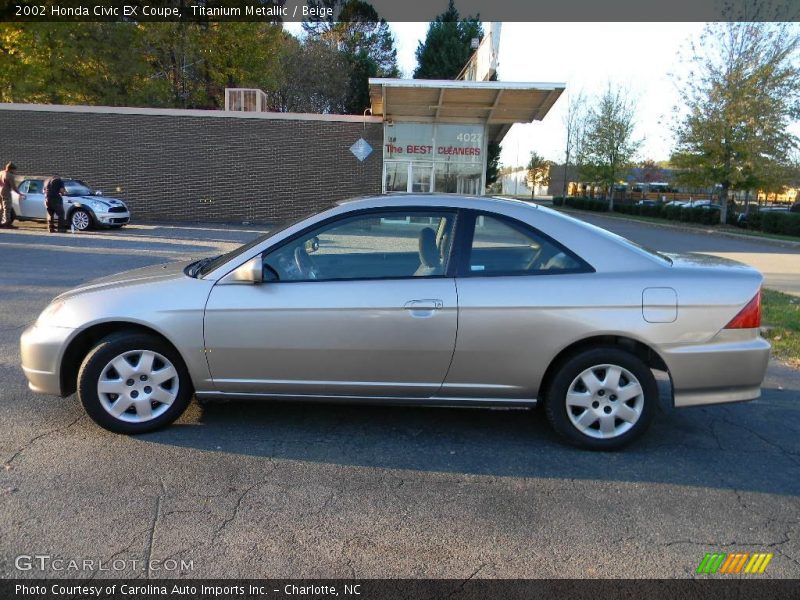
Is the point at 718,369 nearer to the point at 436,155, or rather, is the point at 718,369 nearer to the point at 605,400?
the point at 605,400

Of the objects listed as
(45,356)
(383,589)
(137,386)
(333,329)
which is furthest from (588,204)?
(383,589)

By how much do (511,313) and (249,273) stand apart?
5.53 feet

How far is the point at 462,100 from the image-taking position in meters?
17.8

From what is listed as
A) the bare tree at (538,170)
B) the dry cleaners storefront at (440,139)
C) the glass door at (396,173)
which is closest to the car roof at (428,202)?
the dry cleaners storefront at (440,139)

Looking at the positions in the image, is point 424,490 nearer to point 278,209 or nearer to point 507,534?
point 507,534

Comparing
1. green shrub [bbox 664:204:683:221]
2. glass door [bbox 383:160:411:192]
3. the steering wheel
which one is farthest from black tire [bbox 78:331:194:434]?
green shrub [bbox 664:204:683:221]

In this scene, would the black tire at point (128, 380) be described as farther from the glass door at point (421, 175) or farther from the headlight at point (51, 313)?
the glass door at point (421, 175)

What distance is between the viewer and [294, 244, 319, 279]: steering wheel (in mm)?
3873

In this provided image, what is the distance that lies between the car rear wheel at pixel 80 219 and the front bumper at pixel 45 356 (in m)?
14.1

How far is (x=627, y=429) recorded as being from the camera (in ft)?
12.3

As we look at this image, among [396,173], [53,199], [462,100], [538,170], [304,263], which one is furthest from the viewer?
[538,170]

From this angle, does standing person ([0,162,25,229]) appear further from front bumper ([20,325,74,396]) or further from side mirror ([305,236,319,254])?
side mirror ([305,236,319,254])

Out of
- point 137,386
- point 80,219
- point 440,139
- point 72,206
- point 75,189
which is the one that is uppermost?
point 440,139

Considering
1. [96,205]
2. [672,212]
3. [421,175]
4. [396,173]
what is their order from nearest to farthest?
[96,205]
[421,175]
[396,173]
[672,212]
